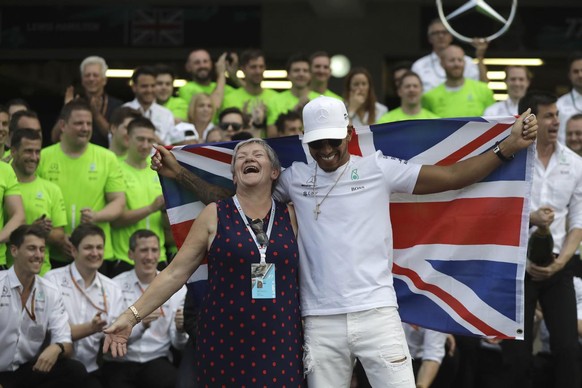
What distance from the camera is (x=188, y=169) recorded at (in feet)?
25.6

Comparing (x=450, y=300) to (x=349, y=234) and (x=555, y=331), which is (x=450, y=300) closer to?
(x=349, y=234)

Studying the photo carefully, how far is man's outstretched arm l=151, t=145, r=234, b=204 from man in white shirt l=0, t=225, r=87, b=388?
2212mm

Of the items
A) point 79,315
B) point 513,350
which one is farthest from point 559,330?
point 79,315

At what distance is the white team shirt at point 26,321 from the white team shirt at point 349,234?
3.21m

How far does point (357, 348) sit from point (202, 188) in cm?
149

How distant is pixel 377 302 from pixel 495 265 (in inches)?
37.1

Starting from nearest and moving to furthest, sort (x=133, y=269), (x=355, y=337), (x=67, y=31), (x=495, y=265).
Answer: (x=355, y=337) < (x=495, y=265) < (x=133, y=269) < (x=67, y=31)

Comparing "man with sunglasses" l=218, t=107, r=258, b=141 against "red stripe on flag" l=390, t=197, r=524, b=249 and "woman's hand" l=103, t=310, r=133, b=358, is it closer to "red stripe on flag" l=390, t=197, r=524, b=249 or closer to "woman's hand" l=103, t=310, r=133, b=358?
"red stripe on flag" l=390, t=197, r=524, b=249

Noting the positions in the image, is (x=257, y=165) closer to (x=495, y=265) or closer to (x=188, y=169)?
(x=188, y=169)

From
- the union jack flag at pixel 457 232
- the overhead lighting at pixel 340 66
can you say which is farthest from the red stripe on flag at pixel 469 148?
the overhead lighting at pixel 340 66

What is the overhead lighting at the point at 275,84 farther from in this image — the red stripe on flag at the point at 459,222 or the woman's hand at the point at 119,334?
the woman's hand at the point at 119,334

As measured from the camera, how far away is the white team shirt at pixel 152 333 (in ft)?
33.1

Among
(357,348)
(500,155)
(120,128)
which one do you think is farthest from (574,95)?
(357,348)

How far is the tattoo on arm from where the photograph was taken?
7.72 metres
